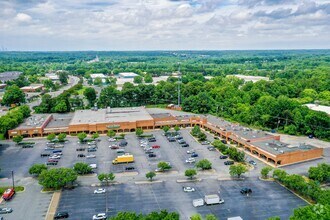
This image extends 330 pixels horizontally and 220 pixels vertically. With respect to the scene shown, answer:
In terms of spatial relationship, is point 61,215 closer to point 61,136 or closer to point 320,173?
point 61,136

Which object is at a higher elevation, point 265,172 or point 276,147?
point 276,147

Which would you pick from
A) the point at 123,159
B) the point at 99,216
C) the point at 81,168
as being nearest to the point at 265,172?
the point at 123,159

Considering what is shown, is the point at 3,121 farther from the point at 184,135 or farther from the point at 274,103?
the point at 274,103

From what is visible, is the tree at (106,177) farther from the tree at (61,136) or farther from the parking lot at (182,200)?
the tree at (61,136)

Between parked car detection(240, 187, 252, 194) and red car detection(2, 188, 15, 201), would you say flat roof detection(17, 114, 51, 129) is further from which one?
parked car detection(240, 187, 252, 194)

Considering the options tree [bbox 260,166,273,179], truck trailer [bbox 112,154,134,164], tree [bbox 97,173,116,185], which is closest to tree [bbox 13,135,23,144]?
truck trailer [bbox 112,154,134,164]

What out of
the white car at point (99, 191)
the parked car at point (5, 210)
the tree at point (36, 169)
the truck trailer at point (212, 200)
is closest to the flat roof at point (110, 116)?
the tree at point (36, 169)
